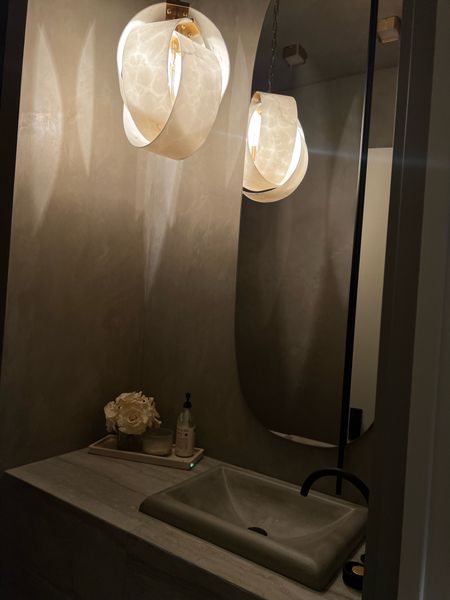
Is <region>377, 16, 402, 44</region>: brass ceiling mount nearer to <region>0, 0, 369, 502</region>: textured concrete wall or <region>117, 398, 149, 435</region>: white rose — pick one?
<region>0, 0, 369, 502</region>: textured concrete wall

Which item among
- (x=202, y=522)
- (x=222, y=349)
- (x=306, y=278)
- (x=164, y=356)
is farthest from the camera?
(x=164, y=356)

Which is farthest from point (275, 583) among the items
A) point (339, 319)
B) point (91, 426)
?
point (91, 426)

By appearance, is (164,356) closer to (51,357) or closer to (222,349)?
(222,349)

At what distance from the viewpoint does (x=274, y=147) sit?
50.4 inches

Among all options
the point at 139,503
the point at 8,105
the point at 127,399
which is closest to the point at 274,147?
the point at 8,105

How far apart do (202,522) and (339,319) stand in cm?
68

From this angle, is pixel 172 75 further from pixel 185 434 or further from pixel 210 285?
pixel 185 434

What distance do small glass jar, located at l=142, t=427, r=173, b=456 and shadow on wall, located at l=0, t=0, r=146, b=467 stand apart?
0.75 feet

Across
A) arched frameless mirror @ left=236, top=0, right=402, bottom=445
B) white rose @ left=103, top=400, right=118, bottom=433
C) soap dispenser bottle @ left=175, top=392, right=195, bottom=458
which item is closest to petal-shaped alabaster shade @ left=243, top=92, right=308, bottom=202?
arched frameless mirror @ left=236, top=0, right=402, bottom=445

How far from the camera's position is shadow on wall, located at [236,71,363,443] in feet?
4.51

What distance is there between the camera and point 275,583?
3.21ft

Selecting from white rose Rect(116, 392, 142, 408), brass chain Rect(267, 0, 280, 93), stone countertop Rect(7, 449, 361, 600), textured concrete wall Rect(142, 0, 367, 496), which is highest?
brass chain Rect(267, 0, 280, 93)

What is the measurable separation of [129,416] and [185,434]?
201 mm

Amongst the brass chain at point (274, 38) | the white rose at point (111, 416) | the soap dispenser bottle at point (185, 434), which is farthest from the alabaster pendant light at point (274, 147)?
the white rose at point (111, 416)
